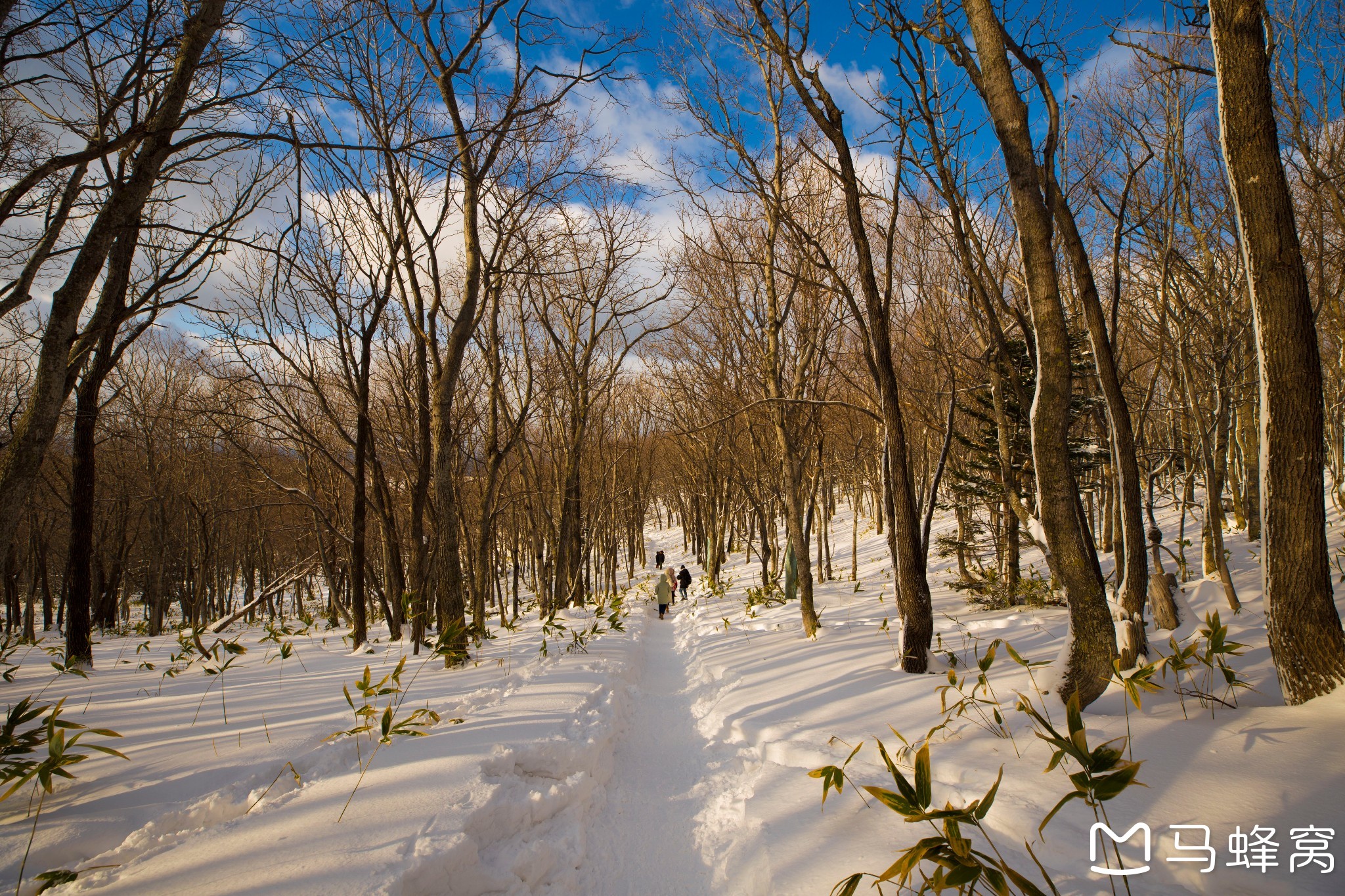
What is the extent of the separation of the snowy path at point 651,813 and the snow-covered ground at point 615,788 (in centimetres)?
2

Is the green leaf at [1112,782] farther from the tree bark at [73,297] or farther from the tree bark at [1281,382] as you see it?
the tree bark at [73,297]

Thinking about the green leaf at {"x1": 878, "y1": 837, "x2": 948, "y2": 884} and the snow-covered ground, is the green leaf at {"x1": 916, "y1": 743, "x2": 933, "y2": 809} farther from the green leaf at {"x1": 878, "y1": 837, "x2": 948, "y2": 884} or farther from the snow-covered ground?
the snow-covered ground

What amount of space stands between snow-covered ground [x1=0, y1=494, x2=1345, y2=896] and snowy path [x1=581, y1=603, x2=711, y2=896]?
0.06ft

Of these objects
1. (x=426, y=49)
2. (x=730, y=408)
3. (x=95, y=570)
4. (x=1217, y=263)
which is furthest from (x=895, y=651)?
(x=95, y=570)

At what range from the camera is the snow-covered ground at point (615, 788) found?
230cm

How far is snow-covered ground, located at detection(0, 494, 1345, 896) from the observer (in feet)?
7.54

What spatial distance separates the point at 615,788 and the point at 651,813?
1.40 feet

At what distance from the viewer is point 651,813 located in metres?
3.61

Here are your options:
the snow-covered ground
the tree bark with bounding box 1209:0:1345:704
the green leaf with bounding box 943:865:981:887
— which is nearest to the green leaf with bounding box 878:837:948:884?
the green leaf with bounding box 943:865:981:887

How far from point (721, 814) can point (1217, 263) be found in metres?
14.5

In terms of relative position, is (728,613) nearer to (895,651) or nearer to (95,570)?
(895,651)

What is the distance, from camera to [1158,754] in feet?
9.57

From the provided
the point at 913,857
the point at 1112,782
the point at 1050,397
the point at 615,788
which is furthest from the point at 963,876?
the point at 1050,397

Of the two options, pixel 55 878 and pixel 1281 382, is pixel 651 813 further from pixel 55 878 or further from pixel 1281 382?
pixel 1281 382
